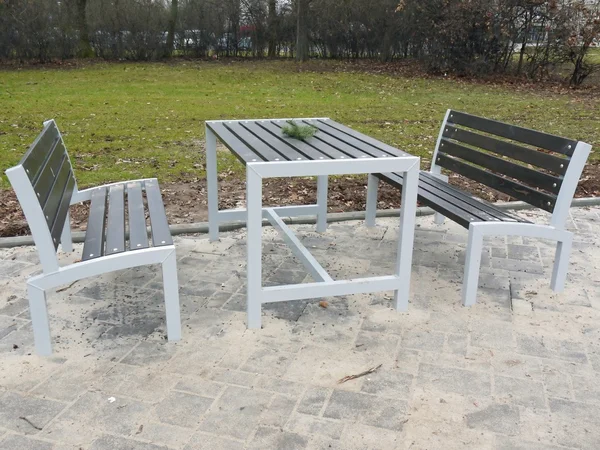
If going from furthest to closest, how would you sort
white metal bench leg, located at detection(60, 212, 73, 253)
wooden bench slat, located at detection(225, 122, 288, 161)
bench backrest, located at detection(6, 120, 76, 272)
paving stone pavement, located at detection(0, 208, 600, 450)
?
white metal bench leg, located at detection(60, 212, 73, 253)
wooden bench slat, located at detection(225, 122, 288, 161)
bench backrest, located at detection(6, 120, 76, 272)
paving stone pavement, located at detection(0, 208, 600, 450)

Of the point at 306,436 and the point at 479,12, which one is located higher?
the point at 479,12

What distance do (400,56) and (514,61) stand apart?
5.05 m

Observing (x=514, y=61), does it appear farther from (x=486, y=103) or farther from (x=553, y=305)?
(x=553, y=305)

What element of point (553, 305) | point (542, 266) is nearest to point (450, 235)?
point (542, 266)

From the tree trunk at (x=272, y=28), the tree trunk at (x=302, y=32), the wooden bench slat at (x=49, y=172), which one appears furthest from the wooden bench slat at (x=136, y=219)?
the tree trunk at (x=272, y=28)

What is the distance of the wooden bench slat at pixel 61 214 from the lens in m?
3.20

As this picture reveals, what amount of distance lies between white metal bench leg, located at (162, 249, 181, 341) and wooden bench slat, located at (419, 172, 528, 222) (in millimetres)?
2059

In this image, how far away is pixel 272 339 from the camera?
A: 3.39 meters

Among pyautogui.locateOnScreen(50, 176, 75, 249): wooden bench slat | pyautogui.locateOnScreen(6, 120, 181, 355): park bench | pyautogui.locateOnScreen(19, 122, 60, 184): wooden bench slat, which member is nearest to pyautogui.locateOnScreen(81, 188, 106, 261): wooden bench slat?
pyautogui.locateOnScreen(6, 120, 181, 355): park bench

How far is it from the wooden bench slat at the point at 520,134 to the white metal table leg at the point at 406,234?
103 centimetres

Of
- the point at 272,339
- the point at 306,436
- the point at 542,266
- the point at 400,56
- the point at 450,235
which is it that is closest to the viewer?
the point at 306,436

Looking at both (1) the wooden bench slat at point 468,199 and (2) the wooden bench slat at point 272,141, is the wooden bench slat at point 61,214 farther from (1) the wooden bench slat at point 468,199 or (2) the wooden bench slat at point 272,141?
(1) the wooden bench slat at point 468,199

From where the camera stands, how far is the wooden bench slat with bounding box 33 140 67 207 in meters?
3.10

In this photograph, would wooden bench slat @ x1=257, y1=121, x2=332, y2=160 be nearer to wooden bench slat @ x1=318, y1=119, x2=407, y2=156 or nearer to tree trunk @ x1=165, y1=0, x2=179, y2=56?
wooden bench slat @ x1=318, y1=119, x2=407, y2=156
